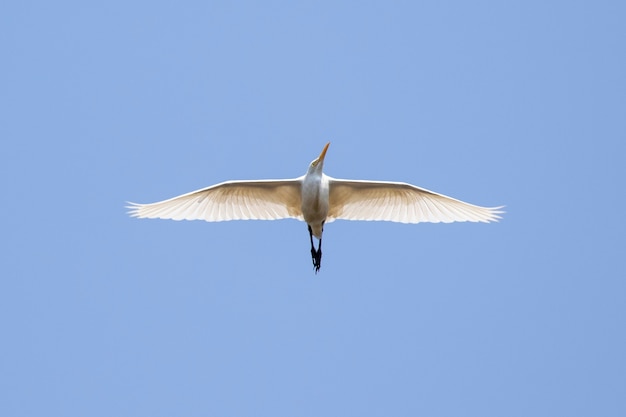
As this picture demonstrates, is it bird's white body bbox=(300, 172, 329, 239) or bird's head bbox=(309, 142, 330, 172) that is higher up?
bird's head bbox=(309, 142, 330, 172)

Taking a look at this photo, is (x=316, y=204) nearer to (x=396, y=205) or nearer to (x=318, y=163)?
(x=318, y=163)

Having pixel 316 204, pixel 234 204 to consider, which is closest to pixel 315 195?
pixel 316 204

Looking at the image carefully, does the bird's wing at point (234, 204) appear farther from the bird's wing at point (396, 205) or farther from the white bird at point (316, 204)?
the bird's wing at point (396, 205)

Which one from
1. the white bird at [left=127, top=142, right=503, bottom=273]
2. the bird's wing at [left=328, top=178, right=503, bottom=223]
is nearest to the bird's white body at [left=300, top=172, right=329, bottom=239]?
the white bird at [left=127, top=142, right=503, bottom=273]

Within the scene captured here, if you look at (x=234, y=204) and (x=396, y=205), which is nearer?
(x=234, y=204)

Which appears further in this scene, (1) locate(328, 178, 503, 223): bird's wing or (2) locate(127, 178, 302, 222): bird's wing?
(1) locate(328, 178, 503, 223): bird's wing

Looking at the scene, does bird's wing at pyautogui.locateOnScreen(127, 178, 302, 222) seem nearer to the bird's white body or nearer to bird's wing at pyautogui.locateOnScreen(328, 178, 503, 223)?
the bird's white body
